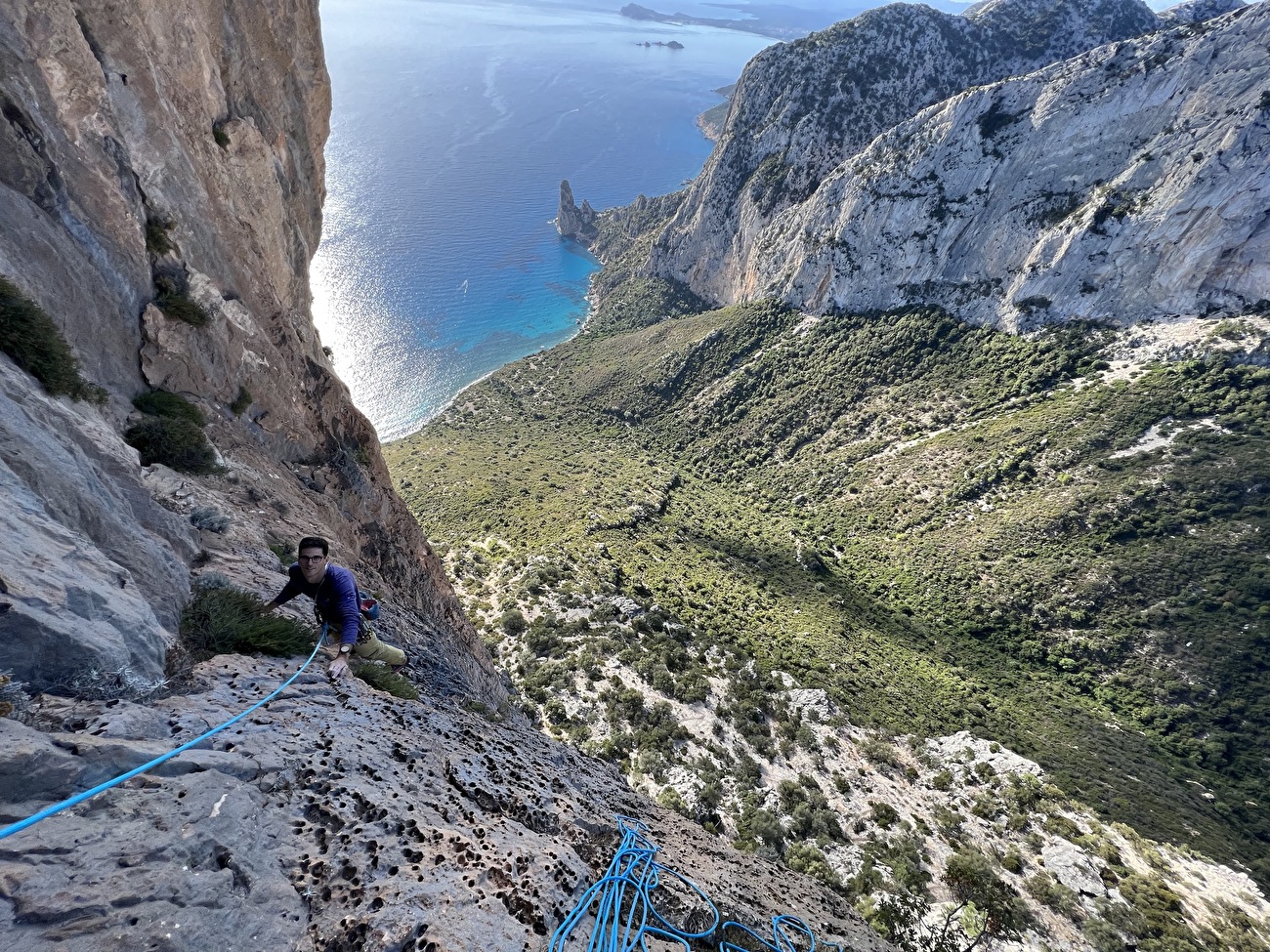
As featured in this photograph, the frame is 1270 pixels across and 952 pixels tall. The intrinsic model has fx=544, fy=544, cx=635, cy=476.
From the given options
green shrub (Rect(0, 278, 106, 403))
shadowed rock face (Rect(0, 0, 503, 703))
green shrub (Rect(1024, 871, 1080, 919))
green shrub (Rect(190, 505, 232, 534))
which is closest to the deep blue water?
shadowed rock face (Rect(0, 0, 503, 703))

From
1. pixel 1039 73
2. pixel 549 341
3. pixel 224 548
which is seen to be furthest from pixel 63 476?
pixel 549 341

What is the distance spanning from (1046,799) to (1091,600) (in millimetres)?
18699

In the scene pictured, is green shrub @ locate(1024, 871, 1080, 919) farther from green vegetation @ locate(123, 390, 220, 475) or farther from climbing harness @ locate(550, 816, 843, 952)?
green vegetation @ locate(123, 390, 220, 475)

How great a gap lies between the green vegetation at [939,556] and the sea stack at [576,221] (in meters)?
92.6

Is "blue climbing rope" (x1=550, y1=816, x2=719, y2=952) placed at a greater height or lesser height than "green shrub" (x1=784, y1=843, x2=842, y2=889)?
greater

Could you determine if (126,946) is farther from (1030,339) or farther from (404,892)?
(1030,339)

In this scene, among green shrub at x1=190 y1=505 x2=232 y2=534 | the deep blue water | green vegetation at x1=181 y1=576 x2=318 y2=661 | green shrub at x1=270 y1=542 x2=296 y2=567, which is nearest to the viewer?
green vegetation at x1=181 y1=576 x2=318 y2=661

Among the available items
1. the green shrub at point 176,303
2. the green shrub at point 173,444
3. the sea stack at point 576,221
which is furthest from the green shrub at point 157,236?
the sea stack at point 576,221

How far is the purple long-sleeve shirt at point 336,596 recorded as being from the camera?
6.52 metres

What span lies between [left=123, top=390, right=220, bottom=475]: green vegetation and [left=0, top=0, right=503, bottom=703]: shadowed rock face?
0.29 meters

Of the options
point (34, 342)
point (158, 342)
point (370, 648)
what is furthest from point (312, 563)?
point (158, 342)

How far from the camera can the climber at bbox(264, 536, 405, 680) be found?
638 cm

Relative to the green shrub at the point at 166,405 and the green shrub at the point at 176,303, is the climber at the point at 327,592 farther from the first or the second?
the green shrub at the point at 176,303

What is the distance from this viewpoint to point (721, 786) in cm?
1914
